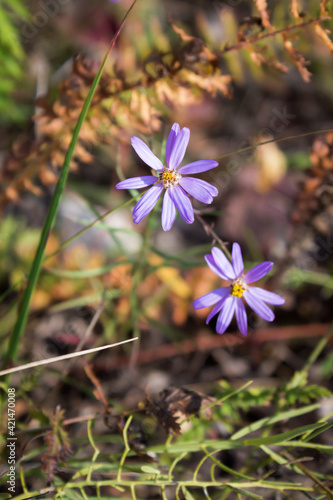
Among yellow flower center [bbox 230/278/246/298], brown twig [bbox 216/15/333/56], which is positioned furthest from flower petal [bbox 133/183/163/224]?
brown twig [bbox 216/15/333/56]

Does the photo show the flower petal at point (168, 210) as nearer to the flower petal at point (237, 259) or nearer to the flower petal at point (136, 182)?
the flower petal at point (136, 182)

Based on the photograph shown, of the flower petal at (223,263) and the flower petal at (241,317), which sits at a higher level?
the flower petal at (223,263)

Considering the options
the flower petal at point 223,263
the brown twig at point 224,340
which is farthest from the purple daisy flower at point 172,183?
the brown twig at point 224,340

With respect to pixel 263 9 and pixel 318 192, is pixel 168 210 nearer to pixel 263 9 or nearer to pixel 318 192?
pixel 263 9

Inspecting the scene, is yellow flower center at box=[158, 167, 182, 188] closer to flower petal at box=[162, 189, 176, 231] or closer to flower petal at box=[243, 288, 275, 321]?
flower petal at box=[162, 189, 176, 231]

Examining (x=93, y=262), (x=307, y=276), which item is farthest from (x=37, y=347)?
(x=307, y=276)

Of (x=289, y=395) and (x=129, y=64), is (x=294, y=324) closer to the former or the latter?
(x=289, y=395)
